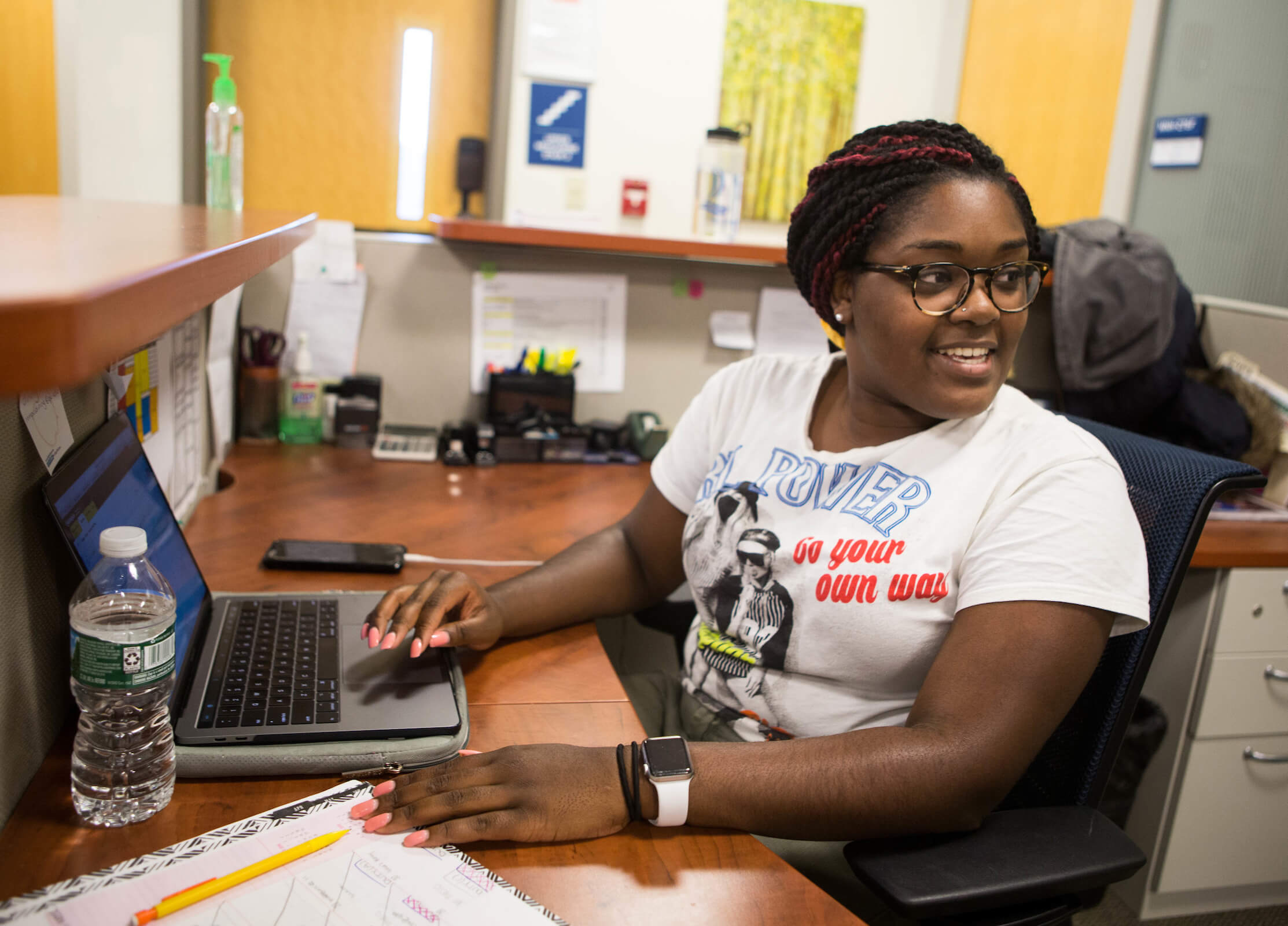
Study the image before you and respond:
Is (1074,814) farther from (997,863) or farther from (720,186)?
(720,186)

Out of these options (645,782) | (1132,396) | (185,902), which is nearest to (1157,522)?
(645,782)

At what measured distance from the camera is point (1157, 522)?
956 millimetres

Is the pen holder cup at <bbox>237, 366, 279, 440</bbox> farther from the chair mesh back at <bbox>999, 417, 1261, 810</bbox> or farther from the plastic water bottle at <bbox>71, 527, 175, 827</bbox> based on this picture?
the chair mesh back at <bbox>999, 417, 1261, 810</bbox>

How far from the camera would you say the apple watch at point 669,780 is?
0.77 meters

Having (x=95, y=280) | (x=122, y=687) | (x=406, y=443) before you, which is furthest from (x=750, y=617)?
(x=406, y=443)

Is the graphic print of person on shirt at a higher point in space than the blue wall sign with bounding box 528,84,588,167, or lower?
lower

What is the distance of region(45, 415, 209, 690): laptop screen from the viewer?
74 centimetres

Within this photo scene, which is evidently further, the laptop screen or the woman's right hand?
the woman's right hand

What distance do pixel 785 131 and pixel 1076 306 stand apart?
2.21 metres

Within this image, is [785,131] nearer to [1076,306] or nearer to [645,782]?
[1076,306]

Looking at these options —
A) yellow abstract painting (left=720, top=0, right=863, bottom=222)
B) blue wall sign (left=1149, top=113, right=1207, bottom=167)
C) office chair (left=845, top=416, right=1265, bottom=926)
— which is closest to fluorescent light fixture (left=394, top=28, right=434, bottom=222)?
yellow abstract painting (left=720, top=0, right=863, bottom=222)

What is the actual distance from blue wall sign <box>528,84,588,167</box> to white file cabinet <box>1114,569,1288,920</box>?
2676mm

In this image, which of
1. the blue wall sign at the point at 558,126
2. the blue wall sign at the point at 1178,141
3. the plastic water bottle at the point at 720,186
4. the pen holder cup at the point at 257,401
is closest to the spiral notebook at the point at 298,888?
the pen holder cup at the point at 257,401

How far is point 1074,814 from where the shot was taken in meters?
0.89
